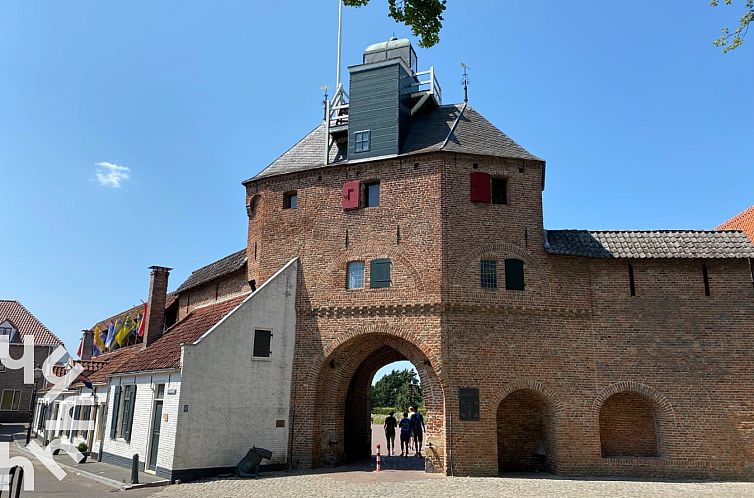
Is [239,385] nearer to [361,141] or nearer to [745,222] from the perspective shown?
[361,141]

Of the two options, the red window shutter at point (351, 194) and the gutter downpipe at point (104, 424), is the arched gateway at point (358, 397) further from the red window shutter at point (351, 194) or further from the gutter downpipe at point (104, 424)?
the gutter downpipe at point (104, 424)

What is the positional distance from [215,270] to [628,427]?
1677 centimetres

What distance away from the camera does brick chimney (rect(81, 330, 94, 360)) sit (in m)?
34.7

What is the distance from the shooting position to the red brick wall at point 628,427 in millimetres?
15914

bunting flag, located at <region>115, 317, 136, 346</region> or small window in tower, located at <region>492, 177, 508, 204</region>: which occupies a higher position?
small window in tower, located at <region>492, 177, 508, 204</region>

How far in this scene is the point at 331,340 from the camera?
17078mm

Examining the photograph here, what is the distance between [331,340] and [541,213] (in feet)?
25.3

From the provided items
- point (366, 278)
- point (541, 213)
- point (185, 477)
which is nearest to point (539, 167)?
point (541, 213)

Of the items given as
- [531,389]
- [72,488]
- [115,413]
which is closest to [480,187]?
[531,389]

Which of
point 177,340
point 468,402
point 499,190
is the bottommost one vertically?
point 468,402

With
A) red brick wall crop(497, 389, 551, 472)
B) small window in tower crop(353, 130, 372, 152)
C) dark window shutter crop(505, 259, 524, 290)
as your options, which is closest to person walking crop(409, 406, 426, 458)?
red brick wall crop(497, 389, 551, 472)

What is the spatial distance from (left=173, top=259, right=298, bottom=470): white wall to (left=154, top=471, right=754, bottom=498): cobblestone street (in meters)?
1.20

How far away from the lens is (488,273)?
54.4ft

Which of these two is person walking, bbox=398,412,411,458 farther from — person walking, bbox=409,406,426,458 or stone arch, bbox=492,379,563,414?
stone arch, bbox=492,379,563,414
